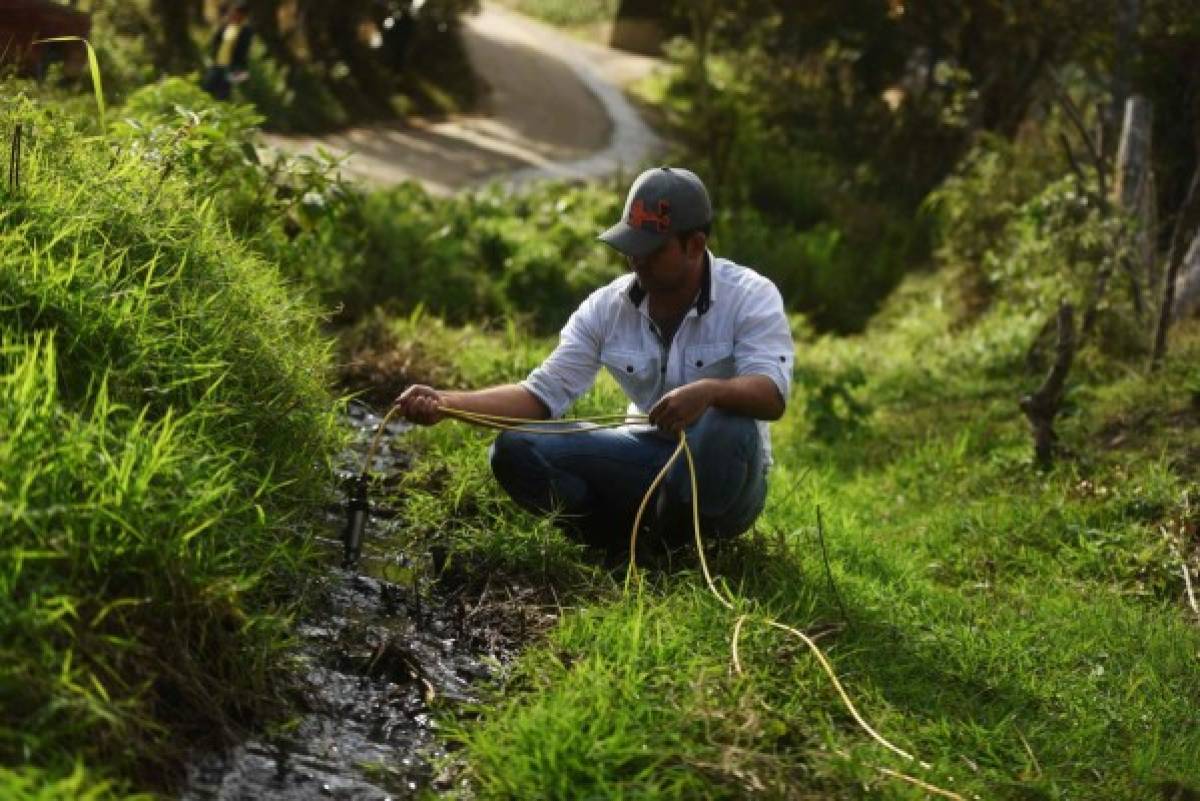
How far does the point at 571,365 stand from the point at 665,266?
545mm

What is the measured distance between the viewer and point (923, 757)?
4391 millimetres

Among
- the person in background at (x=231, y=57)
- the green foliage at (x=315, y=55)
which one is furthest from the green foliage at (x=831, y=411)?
the person in background at (x=231, y=57)

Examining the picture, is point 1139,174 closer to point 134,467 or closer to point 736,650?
point 736,650

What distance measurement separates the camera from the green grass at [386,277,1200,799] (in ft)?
13.5

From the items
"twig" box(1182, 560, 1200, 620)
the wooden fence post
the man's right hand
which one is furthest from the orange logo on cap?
the wooden fence post

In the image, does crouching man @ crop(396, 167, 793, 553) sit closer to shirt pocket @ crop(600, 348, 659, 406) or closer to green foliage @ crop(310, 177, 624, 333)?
shirt pocket @ crop(600, 348, 659, 406)

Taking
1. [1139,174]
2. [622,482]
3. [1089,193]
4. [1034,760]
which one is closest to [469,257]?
[1089,193]

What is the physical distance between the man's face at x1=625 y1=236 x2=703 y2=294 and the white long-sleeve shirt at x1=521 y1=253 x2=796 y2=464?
0.49 feet

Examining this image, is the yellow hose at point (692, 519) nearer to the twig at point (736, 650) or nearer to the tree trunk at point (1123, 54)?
the twig at point (736, 650)

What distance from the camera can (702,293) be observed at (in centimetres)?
559

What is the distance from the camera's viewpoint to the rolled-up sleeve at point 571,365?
5.71 metres

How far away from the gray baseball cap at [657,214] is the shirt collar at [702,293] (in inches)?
10.3

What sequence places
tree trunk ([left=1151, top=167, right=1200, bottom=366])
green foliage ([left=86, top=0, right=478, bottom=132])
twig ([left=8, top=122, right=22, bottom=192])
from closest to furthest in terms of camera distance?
twig ([left=8, top=122, right=22, bottom=192]) < tree trunk ([left=1151, top=167, right=1200, bottom=366]) < green foliage ([left=86, top=0, right=478, bottom=132])

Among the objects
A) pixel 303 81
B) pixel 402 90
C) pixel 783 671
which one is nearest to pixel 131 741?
pixel 783 671
